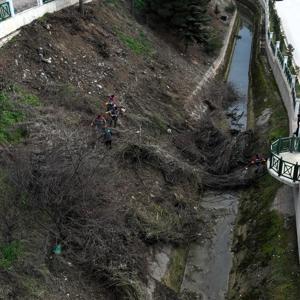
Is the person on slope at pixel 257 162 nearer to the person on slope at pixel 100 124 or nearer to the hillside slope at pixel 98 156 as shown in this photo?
the hillside slope at pixel 98 156

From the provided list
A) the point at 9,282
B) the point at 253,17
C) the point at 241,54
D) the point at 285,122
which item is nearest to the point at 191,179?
the point at 285,122

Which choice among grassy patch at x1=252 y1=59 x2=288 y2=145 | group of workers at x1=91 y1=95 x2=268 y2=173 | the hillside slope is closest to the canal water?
the hillside slope

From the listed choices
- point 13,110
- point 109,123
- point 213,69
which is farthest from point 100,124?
point 213,69

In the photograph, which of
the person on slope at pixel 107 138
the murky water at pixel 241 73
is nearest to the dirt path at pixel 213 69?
the murky water at pixel 241 73

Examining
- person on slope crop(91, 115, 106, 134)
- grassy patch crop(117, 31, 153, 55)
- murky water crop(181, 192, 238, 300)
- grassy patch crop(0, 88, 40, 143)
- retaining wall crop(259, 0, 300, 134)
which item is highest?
grassy patch crop(0, 88, 40, 143)

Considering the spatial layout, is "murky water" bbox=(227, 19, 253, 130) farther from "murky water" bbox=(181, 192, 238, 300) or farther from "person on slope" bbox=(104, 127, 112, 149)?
"person on slope" bbox=(104, 127, 112, 149)
